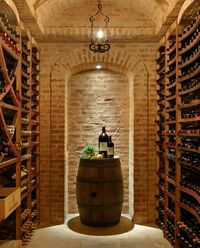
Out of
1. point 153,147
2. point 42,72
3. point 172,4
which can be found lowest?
point 153,147

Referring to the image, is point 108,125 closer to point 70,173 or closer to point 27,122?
point 70,173

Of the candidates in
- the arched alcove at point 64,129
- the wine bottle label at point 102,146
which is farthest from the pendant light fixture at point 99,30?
the wine bottle label at point 102,146

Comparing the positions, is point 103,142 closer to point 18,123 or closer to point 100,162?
point 100,162

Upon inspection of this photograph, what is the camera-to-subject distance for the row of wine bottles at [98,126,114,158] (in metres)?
5.45

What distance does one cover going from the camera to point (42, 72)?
219 inches

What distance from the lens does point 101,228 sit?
502cm

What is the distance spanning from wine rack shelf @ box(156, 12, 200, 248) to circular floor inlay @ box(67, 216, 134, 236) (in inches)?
20.4

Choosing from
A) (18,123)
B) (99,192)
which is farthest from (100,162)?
(18,123)

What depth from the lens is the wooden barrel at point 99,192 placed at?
5.01 m

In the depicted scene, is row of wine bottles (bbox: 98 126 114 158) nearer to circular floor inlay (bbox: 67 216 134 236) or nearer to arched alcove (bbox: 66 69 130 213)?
arched alcove (bbox: 66 69 130 213)

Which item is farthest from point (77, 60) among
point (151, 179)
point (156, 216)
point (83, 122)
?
point (156, 216)

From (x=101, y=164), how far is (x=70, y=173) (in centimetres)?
114

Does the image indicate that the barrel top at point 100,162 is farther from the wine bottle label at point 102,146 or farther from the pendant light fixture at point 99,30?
the pendant light fixture at point 99,30

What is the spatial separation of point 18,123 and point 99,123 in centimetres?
220
